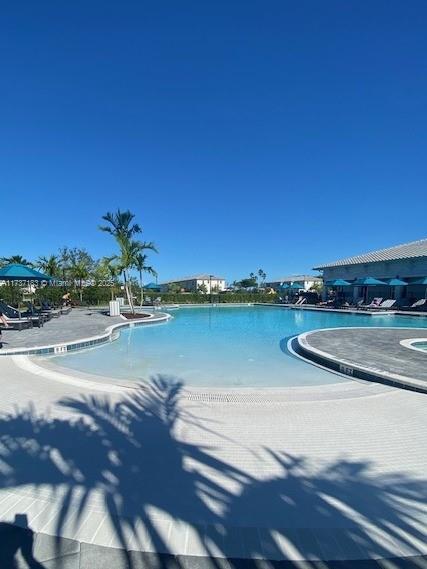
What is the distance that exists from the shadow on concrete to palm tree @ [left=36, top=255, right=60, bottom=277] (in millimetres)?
27261

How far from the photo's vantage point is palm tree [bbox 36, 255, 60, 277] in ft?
91.9

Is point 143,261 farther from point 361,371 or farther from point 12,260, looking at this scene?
point 361,371

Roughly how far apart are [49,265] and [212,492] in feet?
96.6

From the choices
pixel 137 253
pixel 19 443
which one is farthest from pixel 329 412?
pixel 137 253

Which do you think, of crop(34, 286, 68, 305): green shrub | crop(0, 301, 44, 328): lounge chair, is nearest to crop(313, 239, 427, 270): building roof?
crop(0, 301, 44, 328): lounge chair

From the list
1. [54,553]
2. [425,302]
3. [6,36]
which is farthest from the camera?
[425,302]

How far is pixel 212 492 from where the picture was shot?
2.59 metres

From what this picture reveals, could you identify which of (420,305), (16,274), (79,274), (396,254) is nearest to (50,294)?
(79,274)

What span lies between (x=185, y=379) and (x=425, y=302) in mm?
23288

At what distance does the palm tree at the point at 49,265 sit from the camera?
91.9 ft

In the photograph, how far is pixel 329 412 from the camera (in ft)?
14.1

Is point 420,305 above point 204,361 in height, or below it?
below

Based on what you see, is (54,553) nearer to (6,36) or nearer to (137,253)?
(6,36)

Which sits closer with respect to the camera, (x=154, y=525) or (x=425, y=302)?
(x=154, y=525)
